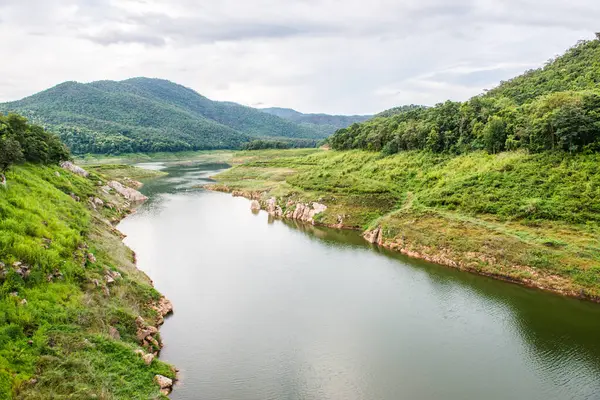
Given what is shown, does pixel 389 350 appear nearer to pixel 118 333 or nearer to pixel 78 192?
pixel 118 333

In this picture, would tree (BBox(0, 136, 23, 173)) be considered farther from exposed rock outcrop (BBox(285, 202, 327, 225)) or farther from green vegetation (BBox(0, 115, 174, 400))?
exposed rock outcrop (BBox(285, 202, 327, 225))

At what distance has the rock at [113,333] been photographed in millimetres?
22062

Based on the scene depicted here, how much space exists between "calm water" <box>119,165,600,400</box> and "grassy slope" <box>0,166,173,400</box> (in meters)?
3.07

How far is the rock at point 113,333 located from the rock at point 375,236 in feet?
110

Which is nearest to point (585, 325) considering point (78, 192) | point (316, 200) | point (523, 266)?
point (523, 266)

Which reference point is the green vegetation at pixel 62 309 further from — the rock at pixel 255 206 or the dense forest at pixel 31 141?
the rock at pixel 255 206

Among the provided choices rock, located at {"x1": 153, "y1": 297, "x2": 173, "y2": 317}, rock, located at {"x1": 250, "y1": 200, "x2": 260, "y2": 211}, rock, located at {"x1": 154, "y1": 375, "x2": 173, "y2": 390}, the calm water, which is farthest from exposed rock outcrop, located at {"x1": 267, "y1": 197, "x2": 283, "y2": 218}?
rock, located at {"x1": 154, "y1": 375, "x2": 173, "y2": 390}

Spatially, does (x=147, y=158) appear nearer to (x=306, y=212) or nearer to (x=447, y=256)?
(x=306, y=212)

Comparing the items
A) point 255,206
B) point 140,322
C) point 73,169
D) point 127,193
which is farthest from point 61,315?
point 127,193

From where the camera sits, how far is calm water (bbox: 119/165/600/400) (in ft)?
72.3

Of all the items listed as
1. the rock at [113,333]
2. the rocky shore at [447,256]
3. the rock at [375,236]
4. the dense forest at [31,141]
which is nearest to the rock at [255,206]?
the rocky shore at [447,256]

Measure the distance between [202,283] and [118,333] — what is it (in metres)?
13.2

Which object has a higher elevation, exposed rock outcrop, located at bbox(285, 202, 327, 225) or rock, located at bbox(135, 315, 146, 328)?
exposed rock outcrop, located at bbox(285, 202, 327, 225)

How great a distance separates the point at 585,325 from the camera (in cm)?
2917
